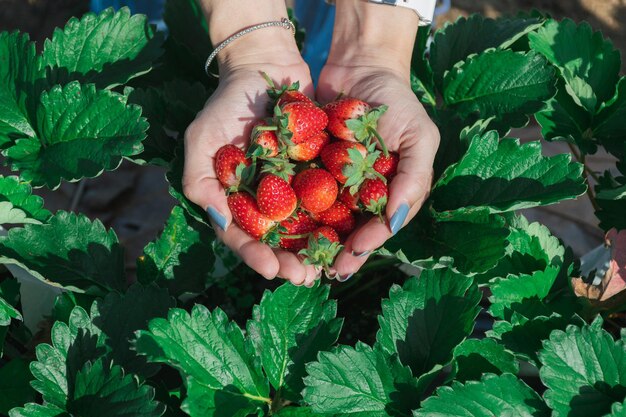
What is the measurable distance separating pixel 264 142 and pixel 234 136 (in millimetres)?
83

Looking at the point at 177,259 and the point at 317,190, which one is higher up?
the point at 317,190

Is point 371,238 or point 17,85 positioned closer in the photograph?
point 371,238

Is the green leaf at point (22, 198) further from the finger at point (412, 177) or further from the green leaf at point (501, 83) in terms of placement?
the green leaf at point (501, 83)

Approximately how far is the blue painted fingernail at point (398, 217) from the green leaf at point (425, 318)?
3.5 inches

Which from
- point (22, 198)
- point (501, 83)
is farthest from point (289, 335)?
point (501, 83)

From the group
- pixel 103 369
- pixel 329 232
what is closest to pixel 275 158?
pixel 329 232

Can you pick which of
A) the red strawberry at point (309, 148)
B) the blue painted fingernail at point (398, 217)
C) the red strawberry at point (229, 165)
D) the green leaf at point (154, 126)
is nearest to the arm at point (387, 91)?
the blue painted fingernail at point (398, 217)

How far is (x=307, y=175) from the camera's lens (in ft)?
3.58

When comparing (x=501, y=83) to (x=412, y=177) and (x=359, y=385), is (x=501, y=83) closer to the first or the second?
(x=412, y=177)

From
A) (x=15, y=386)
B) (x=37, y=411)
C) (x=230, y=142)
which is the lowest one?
(x=15, y=386)

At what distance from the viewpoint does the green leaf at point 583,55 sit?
116 centimetres

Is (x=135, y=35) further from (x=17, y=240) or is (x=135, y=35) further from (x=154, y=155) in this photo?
(x=17, y=240)

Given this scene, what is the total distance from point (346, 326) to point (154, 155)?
1.58ft

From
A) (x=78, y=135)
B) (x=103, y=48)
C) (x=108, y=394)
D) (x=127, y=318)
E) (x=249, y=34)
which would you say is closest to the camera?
(x=108, y=394)
